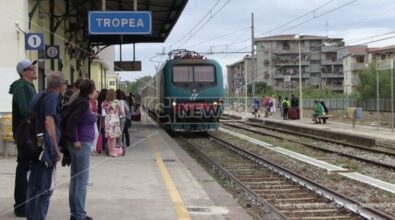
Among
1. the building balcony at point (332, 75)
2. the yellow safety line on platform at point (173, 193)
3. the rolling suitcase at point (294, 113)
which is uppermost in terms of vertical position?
the building balcony at point (332, 75)

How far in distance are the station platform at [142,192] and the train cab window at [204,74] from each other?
11.4 m

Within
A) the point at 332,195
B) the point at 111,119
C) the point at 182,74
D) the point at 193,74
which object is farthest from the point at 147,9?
the point at 332,195

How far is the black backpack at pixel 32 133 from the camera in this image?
612cm

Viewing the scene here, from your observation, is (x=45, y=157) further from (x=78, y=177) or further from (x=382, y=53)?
(x=382, y=53)

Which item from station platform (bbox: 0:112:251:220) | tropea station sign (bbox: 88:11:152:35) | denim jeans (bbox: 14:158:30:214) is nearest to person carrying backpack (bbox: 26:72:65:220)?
denim jeans (bbox: 14:158:30:214)

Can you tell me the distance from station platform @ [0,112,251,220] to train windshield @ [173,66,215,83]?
11405mm

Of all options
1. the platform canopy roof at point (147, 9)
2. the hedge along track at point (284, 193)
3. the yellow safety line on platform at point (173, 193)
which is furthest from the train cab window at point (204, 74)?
the yellow safety line on platform at point (173, 193)

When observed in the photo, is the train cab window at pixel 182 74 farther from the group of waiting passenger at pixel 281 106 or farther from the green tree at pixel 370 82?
the green tree at pixel 370 82

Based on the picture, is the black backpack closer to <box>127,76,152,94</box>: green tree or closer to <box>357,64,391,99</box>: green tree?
<box>357,64,391,99</box>: green tree

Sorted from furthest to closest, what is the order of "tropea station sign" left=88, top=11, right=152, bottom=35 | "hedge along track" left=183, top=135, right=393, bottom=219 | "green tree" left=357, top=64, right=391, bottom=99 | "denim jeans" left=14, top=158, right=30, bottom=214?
"green tree" left=357, top=64, right=391, bottom=99 < "tropea station sign" left=88, top=11, right=152, bottom=35 < "hedge along track" left=183, top=135, right=393, bottom=219 < "denim jeans" left=14, top=158, right=30, bottom=214

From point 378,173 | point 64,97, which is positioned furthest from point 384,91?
point 64,97

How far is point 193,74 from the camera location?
25.8 metres

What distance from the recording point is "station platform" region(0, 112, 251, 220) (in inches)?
305

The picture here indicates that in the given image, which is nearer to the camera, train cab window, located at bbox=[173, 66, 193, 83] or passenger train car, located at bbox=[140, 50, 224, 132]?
passenger train car, located at bbox=[140, 50, 224, 132]
